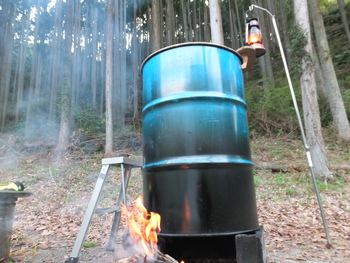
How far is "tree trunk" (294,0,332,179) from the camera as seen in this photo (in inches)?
194

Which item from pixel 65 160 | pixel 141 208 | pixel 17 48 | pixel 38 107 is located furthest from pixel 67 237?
pixel 17 48

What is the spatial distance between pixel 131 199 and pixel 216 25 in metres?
3.99

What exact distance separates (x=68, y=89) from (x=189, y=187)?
333 inches

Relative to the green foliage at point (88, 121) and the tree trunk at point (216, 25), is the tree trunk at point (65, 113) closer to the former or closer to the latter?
the green foliage at point (88, 121)

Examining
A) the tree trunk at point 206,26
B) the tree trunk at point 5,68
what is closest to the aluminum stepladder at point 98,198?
the tree trunk at point 5,68

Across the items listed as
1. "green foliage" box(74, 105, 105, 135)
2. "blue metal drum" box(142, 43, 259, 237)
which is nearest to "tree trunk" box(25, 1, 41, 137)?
"green foliage" box(74, 105, 105, 135)

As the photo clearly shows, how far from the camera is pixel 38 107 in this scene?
55.3ft

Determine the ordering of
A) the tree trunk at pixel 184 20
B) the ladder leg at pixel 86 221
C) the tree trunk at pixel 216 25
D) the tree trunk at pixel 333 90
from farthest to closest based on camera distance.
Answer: the tree trunk at pixel 184 20 < the tree trunk at pixel 333 90 < the tree trunk at pixel 216 25 < the ladder leg at pixel 86 221

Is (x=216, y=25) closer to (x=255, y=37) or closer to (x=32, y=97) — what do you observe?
(x=255, y=37)

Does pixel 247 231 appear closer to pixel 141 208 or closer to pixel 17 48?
pixel 141 208

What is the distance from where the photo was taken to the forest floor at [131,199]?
276 centimetres

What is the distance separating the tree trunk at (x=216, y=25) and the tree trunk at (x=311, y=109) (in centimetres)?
180

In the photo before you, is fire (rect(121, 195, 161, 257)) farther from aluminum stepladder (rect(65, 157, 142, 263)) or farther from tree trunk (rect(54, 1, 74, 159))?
tree trunk (rect(54, 1, 74, 159))

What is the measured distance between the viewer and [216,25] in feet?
16.1
